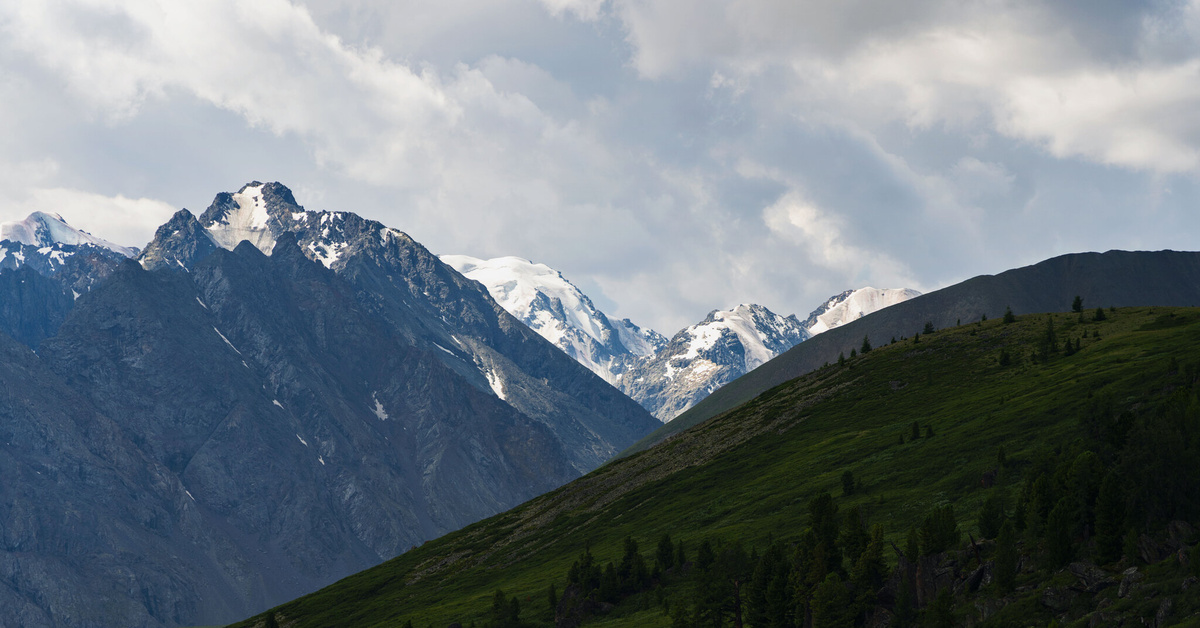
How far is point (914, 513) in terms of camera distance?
92062 mm

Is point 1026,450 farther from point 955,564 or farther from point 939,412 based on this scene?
point 939,412

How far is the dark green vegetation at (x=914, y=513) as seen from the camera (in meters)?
62.1

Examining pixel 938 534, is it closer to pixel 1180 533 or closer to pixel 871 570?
pixel 871 570

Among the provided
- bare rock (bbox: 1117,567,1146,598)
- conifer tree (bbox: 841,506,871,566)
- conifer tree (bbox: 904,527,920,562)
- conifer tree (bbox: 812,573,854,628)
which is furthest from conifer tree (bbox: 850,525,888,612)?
bare rock (bbox: 1117,567,1146,598)

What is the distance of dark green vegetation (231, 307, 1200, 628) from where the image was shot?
62.1 metres

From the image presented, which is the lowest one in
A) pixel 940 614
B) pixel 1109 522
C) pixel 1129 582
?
pixel 940 614

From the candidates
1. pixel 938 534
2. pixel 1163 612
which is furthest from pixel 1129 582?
pixel 938 534

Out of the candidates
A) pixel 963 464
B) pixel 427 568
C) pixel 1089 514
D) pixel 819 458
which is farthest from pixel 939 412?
pixel 427 568

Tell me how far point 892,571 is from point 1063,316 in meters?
123

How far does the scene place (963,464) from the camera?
102375 mm

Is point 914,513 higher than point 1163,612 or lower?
higher

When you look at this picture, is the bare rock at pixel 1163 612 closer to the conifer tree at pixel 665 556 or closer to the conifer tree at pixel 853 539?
the conifer tree at pixel 853 539

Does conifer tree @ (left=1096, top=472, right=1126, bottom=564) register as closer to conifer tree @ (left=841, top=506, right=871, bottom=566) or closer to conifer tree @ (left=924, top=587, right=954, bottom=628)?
conifer tree @ (left=924, top=587, right=954, bottom=628)

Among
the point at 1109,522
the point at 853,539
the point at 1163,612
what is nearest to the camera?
Result: the point at 1163,612
